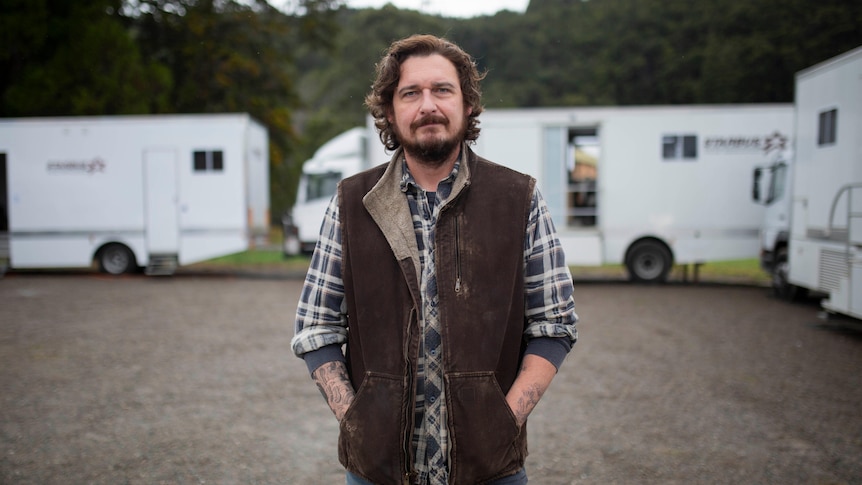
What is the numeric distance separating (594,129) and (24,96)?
13635mm

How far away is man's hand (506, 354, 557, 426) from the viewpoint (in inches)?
74.0

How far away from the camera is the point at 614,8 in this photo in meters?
41.7

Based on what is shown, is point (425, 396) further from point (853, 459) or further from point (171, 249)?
point (171, 249)

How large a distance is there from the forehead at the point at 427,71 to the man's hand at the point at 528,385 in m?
0.79

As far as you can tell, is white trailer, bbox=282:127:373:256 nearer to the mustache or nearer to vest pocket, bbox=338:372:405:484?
the mustache

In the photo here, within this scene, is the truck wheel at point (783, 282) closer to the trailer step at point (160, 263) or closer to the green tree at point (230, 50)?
the trailer step at point (160, 263)

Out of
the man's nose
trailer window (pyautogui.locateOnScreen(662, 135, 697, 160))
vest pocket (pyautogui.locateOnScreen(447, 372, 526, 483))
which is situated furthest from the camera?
trailer window (pyautogui.locateOnScreen(662, 135, 697, 160))

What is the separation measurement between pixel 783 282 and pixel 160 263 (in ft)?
36.6

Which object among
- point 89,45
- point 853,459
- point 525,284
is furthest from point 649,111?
point 89,45

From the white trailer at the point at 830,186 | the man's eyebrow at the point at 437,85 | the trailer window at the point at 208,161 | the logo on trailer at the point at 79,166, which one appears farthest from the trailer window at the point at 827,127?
the logo on trailer at the point at 79,166

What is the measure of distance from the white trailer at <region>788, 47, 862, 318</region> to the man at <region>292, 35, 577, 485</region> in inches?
272

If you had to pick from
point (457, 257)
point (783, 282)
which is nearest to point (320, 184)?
point (783, 282)

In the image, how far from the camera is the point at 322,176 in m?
16.1

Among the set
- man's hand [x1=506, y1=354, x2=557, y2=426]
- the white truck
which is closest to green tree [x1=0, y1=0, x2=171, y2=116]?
the white truck
